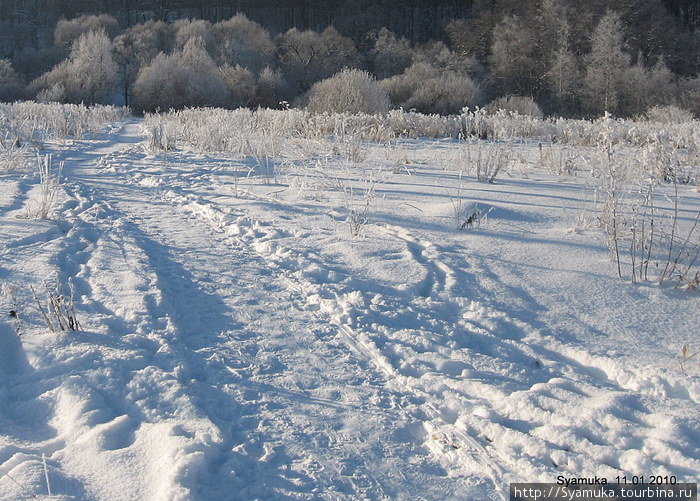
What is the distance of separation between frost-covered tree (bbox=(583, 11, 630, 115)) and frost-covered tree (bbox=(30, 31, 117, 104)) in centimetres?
2271

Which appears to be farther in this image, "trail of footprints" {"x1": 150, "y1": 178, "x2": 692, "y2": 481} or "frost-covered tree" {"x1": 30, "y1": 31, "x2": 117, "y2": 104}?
"frost-covered tree" {"x1": 30, "y1": 31, "x2": 117, "y2": 104}

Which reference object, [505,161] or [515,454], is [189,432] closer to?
[515,454]

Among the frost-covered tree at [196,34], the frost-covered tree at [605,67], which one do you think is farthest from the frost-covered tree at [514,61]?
the frost-covered tree at [196,34]

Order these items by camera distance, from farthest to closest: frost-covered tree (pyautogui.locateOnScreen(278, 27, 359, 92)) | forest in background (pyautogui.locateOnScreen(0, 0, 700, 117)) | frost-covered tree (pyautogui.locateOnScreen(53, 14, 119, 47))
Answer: frost-covered tree (pyautogui.locateOnScreen(53, 14, 119, 47)) → frost-covered tree (pyautogui.locateOnScreen(278, 27, 359, 92)) → forest in background (pyautogui.locateOnScreen(0, 0, 700, 117))

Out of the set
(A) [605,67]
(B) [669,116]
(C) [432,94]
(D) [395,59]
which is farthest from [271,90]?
(B) [669,116]

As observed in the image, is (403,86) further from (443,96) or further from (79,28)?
(79,28)

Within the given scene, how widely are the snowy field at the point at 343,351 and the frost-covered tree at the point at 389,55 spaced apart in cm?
3013

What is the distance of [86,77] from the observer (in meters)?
25.3

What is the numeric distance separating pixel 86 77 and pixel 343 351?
88.9 ft

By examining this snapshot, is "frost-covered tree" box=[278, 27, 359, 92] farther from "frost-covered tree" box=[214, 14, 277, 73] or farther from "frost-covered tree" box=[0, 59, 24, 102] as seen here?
"frost-covered tree" box=[0, 59, 24, 102]

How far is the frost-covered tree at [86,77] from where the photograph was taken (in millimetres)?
24969

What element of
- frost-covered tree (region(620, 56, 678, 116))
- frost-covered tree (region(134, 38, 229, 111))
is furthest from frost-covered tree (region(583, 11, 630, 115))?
frost-covered tree (region(134, 38, 229, 111))

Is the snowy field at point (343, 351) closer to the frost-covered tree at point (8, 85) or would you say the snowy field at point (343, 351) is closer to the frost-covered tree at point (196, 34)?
the frost-covered tree at point (8, 85)

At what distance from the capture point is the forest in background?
23234 millimetres
